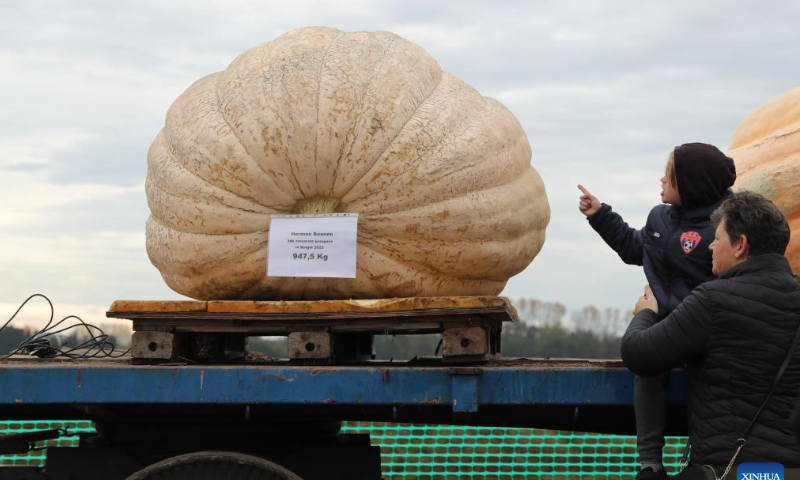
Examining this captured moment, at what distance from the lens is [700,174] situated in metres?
4.16

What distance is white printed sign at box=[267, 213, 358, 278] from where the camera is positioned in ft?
14.5

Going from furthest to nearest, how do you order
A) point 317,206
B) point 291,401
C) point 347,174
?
point 317,206, point 347,174, point 291,401

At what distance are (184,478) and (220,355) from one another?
74 centimetres

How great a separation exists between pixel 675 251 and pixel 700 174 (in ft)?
1.09

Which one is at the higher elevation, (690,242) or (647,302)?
(690,242)

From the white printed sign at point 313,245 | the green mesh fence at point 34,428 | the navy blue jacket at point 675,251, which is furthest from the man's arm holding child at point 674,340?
the green mesh fence at point 34,428

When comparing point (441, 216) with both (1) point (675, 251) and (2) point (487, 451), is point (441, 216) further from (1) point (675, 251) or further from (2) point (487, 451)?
(2) point (487, 451)

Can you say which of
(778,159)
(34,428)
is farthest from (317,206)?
(34,428)

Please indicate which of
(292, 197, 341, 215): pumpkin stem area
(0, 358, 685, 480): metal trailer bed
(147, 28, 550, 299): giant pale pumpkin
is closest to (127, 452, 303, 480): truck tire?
(0, 358, 685, 480): metal trailer bed

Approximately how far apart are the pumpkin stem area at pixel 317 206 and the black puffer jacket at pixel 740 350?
1517 mm

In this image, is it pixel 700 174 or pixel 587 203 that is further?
pixel 587 203

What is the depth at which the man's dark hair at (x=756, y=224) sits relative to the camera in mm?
3715

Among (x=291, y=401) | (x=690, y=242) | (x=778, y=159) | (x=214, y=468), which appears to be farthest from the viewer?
(x=778, y=159)

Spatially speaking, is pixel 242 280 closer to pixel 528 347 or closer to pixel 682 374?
pixel 682 374
